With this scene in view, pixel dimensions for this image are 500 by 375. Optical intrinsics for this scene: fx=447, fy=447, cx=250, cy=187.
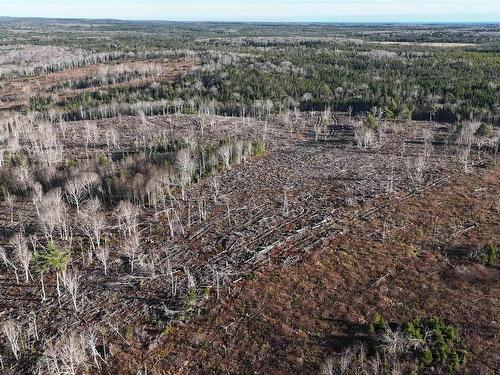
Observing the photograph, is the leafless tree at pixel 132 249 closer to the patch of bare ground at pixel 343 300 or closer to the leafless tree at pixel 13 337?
the patch of bare ground at pixel 343 300

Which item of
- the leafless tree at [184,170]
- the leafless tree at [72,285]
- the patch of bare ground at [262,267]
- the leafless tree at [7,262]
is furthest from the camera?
the leafless tree at [184,170]

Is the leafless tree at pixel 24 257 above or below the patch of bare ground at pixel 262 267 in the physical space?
above

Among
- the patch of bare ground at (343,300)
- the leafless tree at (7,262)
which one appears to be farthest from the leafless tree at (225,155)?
the leafless tree at (7,262)

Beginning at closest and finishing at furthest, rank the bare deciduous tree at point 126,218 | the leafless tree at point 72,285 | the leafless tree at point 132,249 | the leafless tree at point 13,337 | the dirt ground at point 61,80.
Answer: the leafless tree at point 13,337 < the leafless tree at point 72,285 < the leafless tree at point 132,249 < the bare deciduous tree at point 126,218 < the dirt ground at point 61,80

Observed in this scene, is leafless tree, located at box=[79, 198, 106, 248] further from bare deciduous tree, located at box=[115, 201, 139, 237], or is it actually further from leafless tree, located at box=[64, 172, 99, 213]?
leafless tree, located at box=[64, 172, 99, 213]

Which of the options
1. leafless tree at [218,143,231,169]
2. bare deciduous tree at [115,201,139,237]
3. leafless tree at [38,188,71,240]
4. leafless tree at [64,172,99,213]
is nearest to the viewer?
leafless tree at [38,188,71,240]

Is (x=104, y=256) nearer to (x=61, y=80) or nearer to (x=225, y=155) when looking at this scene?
(x=225, y=155)

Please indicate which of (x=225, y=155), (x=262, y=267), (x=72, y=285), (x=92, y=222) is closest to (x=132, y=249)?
(x=72, y=285)

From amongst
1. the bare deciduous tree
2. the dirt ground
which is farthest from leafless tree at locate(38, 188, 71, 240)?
the dirt ground
